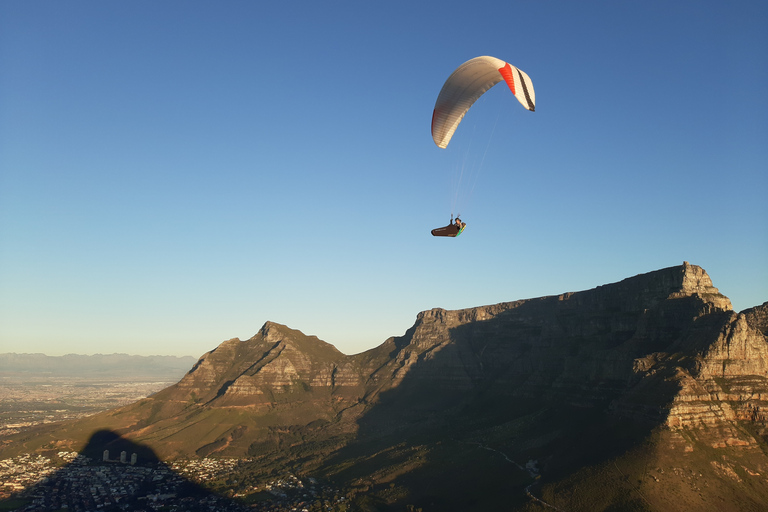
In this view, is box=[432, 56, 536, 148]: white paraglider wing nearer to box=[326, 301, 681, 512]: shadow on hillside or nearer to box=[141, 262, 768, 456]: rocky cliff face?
box=[326, 301, 681, 512]: shadow on hillside

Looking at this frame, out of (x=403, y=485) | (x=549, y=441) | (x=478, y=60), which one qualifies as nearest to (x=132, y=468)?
(x=403, y=485)

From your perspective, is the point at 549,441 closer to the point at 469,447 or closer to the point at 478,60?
the point at 469,447

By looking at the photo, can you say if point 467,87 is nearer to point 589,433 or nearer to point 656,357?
point 589,433

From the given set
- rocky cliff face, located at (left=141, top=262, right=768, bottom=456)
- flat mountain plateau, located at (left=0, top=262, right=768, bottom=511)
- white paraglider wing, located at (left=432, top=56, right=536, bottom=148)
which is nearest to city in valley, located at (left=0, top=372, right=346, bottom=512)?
flat mountain plateau, located at (left=0, top=262, right=768, bottom=511)

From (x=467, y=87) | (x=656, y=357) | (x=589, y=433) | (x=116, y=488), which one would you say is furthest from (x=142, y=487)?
(x=656, y=357)

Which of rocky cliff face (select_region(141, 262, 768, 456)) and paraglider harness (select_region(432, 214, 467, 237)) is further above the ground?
paraglider harness (select_region(432, 214, 467, 237))
